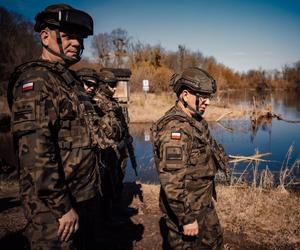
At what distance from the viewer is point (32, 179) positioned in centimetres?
188

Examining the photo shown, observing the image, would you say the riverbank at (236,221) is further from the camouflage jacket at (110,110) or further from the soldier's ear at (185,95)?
the soldier's ear at (185,95)

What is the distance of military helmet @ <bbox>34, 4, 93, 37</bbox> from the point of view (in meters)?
2.12

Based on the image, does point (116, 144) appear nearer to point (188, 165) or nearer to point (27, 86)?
point (188, 165)

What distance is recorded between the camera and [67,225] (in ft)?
6.33

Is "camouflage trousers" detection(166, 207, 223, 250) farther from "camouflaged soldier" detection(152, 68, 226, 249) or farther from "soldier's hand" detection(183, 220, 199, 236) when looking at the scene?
"soldier's hand" detection(183, 220, 199, 236)

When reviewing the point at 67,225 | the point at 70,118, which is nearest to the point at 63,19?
the point at 70,118

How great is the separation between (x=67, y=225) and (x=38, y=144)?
0.58m

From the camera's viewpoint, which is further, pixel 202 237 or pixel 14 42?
pixel 14 42

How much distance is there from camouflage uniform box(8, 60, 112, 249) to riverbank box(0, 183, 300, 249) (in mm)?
A: 2280

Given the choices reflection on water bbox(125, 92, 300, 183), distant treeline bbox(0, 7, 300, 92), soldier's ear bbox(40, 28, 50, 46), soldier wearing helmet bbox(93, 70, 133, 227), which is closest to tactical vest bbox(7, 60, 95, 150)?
soldier's ear bbox(40, 28, 50, 46)

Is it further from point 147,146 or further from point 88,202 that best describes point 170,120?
point 147,146

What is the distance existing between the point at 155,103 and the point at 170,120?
70.6 ft

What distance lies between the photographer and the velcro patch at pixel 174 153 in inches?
95.1


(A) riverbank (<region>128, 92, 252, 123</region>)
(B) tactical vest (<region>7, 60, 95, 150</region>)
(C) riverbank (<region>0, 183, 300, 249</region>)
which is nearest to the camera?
(B) tactical vest (<region>7, 60, 95, 150</region>)
